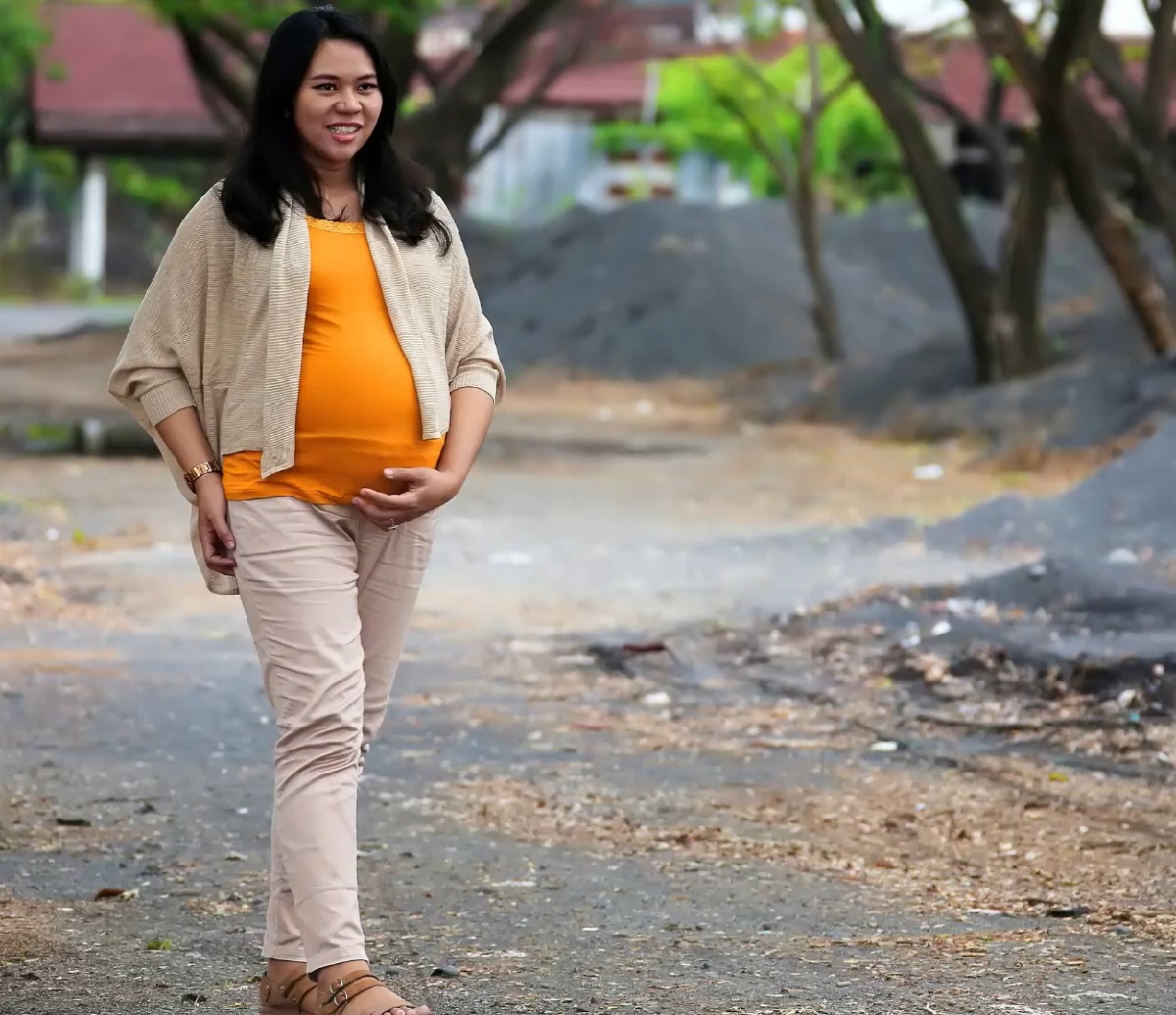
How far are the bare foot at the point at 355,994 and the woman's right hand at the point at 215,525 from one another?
76 centimetres

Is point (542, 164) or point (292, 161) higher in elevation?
point (292, 161)

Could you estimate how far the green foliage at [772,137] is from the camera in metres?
42.3

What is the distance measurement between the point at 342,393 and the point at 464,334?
1.26 feet

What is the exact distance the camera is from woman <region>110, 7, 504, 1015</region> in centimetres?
417

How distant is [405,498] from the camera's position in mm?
4242

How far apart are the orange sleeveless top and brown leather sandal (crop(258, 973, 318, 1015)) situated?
2.84 feet

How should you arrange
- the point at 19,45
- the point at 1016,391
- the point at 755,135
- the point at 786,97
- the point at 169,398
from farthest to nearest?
the point at 19,45
the point at 755,135
the point at 786,97
the point at 1016,391
the point at 169,398

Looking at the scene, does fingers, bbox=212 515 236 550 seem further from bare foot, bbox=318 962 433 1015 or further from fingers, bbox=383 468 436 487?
bare foot, bbox=318 962 433 1015

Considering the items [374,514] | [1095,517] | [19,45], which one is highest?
[374,514]

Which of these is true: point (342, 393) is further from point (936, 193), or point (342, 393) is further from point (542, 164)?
point (542, 164)

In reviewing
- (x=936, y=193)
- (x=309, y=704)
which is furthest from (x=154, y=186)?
(x=309, y=704)

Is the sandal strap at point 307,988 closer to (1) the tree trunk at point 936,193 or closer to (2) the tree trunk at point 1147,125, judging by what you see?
(2) the tree trunk at point 1147,125

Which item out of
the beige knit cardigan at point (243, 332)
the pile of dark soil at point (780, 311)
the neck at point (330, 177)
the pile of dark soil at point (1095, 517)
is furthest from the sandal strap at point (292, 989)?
the pile of dark soil at point (780, 311)

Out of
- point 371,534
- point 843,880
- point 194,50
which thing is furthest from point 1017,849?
point 194,50
